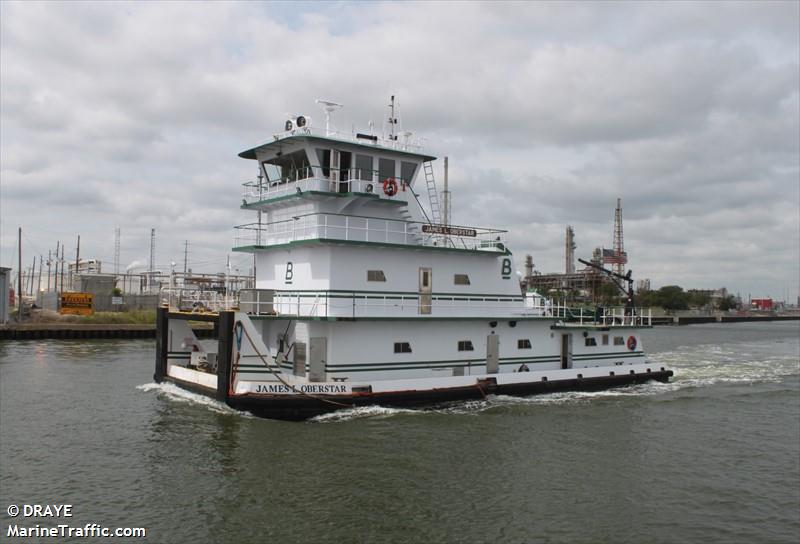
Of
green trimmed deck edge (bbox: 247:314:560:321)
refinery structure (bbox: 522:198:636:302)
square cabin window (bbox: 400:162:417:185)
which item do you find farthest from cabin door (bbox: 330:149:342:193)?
refinery structure (bbox: 522:198:636:302)

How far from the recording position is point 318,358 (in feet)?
61.2

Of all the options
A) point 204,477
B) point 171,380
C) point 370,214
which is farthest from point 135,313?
point 204,477

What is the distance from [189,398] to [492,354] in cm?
1026

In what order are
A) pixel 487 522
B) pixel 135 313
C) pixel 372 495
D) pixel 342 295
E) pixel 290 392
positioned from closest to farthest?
pixel 487 522 < pixel 372 495 < pixel 290 392 < pixel 342 295 < pixel 135 313

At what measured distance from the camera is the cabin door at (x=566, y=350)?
A: 24078 mm

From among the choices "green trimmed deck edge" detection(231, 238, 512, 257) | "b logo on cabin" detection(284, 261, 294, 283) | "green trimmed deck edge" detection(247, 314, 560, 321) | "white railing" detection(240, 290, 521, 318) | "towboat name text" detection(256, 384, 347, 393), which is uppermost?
"green trimmed deck edge" detection(231, 238, 512, 257)

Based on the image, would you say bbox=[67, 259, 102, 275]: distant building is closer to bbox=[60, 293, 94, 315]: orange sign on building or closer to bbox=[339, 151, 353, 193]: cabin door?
bbox=[60, 293, 94, 315]: orange sign on building

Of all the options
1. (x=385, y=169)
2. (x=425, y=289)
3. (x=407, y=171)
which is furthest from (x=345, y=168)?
(x=425, y=289)

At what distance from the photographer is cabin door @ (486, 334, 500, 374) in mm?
21859

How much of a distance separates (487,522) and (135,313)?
50.5 m

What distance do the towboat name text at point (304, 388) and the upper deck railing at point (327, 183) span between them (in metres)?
6.02

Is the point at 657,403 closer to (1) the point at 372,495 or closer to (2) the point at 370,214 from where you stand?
(2) the point at 370,214

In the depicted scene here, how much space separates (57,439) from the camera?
16.0m

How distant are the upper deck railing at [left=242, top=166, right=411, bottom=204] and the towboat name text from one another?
6.02 m
